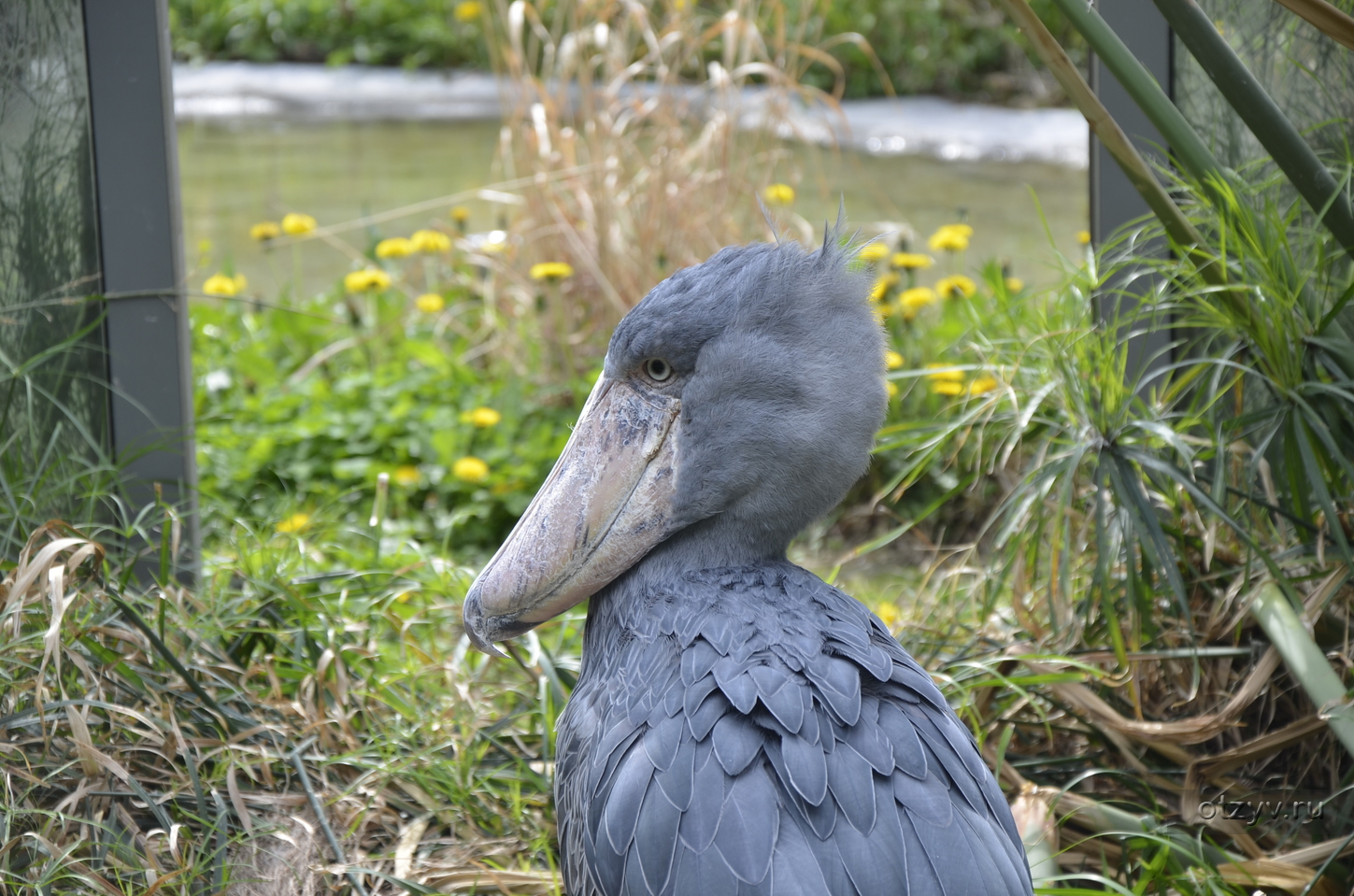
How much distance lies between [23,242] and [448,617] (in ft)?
3.17

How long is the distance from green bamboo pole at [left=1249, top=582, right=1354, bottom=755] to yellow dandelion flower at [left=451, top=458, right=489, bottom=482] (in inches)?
70.7

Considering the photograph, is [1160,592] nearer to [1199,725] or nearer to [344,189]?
[1199,725]

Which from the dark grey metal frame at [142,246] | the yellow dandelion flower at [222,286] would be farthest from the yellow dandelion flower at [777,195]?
the dark grey metal frame at [142,246]

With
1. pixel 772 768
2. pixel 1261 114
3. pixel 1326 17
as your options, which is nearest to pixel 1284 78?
pixel 1261 114

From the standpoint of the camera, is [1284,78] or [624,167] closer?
[1284,78]

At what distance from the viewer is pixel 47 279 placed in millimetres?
2141

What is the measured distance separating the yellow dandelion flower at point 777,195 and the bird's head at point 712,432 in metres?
2.24

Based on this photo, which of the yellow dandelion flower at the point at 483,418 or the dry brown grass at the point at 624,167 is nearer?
the yellow dandelion flower at the point at 483,418

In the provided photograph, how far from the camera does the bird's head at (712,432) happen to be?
1.43m

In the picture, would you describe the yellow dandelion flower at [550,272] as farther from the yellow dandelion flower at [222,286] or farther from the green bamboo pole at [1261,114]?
the green bamboo pole at [1261,114]

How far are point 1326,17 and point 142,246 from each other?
1868mm

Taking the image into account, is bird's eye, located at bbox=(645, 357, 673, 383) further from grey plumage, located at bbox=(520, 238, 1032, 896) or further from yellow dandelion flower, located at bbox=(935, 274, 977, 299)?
yellow dandelion flower, located at bbox=(935, 274, 977, 299)

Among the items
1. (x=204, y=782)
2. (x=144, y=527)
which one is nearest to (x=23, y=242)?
(x=144, y=527)

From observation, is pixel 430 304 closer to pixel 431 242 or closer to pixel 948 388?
pixel 431 242
